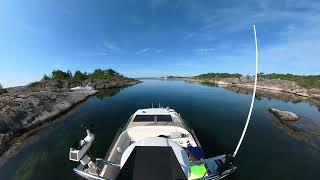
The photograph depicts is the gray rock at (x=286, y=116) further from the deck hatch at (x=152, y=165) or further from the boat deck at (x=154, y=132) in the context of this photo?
the deck hatch at (x=152, y=165)

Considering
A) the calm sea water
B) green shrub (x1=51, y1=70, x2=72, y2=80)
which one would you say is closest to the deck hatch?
the calm sea water

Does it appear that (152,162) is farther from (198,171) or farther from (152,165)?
(198,171)

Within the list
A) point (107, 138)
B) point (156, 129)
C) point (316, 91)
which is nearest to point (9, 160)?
point (107, 138)

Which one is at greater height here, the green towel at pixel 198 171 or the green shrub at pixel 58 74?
the green shrub at pixel 58 74

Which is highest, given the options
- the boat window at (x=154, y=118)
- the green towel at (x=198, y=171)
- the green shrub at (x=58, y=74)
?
the green shrub at (x=58, y=74)

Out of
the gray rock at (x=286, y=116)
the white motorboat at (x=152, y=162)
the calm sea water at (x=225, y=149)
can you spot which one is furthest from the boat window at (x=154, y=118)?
the gray rock at (x=286, y=116)

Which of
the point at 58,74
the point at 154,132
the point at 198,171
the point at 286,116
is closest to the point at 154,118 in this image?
the point at 154,132

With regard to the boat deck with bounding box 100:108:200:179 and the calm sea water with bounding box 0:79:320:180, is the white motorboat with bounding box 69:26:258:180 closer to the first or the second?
the boat deck with bounding box 100:108:200:179

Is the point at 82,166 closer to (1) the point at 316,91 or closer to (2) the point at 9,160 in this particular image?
(2) the point at 9,160

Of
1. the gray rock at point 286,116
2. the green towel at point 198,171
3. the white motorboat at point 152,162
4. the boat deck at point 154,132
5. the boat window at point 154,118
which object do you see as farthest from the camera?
the gray rock at point 286,116

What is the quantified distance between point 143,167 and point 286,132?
22.9 m

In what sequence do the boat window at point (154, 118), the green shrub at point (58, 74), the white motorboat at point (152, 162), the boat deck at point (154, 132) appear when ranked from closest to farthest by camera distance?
the white motorboat at point (152, 162), the boat deck at point (154, 132), the boat window at point (154, 118), the green shrub at point (58, 74)

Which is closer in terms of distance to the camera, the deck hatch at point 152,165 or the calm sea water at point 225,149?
the deck hatch at point 152,165

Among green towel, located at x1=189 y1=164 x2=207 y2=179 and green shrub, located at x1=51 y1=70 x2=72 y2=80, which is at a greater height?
green shrub, located at x1=51 y1=70 x2=72 y2=80
